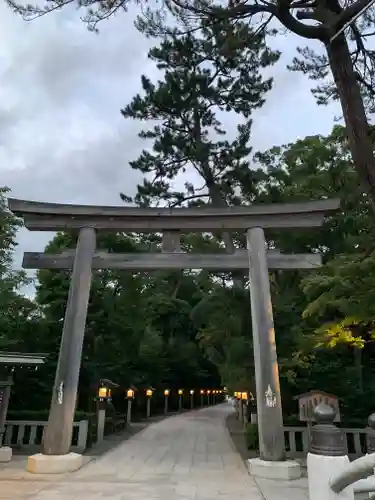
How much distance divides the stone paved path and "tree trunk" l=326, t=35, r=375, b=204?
5206 mm

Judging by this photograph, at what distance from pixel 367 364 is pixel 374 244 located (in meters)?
7.45

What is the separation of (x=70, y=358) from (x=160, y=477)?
2.87 m

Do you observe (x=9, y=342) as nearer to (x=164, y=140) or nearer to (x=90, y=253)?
(x=90, y=253)

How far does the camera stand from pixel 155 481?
7570mm

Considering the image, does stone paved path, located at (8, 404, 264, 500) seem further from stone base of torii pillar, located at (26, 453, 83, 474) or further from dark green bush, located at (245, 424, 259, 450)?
dark green bush, located at (245, 424, 259, 450)

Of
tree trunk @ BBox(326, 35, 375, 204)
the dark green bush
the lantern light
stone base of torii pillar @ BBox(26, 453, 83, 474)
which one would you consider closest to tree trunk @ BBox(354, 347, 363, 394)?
the dark green bush

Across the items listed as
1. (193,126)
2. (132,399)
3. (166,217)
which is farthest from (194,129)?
(132,399)

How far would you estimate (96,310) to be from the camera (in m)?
16.6

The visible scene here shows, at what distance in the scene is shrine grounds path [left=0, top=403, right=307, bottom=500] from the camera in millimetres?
6392

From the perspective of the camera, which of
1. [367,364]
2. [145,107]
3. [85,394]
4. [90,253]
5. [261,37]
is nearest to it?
[261,37]

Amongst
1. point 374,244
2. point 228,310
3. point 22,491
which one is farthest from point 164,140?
point 22,491

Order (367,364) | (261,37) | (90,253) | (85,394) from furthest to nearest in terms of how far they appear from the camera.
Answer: (85,394) < (367,364) < (90,253) < (261,37)

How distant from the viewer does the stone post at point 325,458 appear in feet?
10.7

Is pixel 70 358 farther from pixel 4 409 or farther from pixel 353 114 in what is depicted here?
pixel 353 114
